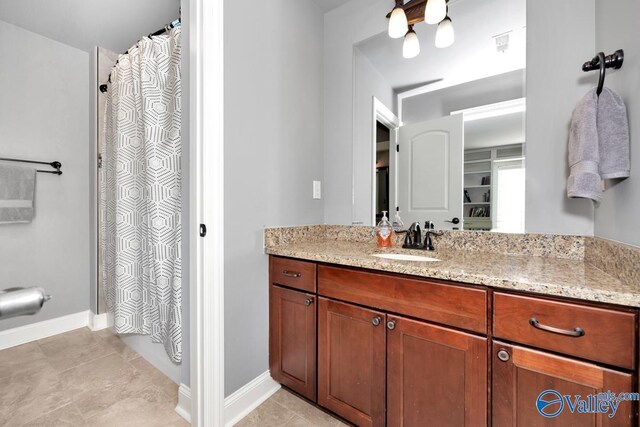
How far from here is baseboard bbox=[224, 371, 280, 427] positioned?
1350 mm

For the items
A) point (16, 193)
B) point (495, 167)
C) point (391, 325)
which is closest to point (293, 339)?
point (391, 325)

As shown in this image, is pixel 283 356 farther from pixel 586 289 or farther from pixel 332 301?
pixel 586 289

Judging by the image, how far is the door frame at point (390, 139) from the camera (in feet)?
5.69

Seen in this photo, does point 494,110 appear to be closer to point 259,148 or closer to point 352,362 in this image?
point 259,148

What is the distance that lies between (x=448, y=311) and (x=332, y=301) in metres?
0.52

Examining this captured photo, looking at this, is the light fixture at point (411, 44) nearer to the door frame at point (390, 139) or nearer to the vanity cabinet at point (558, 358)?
the door frame at point (390, 139)

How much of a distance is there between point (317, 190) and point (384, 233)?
591mm

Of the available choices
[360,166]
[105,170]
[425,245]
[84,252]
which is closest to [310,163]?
[360,166]

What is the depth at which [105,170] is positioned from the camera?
7.69 ft

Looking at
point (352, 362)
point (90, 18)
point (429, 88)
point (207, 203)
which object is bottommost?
point (352, 362)

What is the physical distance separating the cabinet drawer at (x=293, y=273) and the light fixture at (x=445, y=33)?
1.44 meters

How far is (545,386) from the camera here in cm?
82

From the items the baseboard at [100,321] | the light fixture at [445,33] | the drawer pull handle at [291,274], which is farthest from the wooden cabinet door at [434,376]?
the baseboard at [100,321]

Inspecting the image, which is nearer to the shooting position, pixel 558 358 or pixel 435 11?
pixel 558 358
